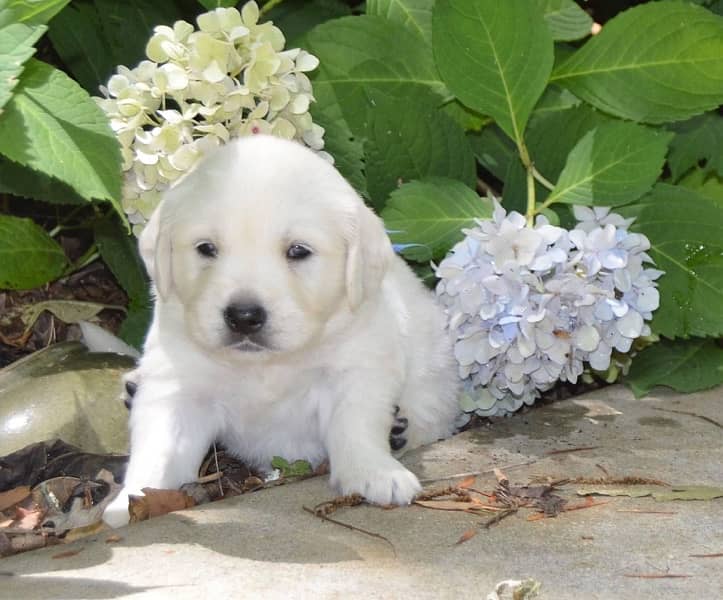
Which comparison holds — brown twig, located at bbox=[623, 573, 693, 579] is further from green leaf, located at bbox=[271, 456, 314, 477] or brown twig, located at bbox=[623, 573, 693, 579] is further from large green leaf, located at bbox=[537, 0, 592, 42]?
large green leaf, located at bbox=[537, 0, 592, 42]

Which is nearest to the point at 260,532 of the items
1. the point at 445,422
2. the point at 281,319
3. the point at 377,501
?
the point at 377,501

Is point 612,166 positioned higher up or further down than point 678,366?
higher up

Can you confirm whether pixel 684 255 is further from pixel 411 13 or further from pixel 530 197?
pixel 411 13

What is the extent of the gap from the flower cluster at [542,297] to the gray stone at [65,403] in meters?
1.31

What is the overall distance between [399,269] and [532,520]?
1452 millimetres

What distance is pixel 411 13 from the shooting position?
16.9 feet

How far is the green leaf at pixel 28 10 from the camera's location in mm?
3576

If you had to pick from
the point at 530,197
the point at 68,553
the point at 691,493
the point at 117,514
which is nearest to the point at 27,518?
the point at 117,514

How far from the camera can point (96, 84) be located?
5270mm

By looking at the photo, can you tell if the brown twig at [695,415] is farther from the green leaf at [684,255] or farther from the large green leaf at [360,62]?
the large green leaf at [360,62]

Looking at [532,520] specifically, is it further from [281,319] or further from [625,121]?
[625,121]

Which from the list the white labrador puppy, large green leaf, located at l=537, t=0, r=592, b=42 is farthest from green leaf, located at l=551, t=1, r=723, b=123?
the white labrador puppy

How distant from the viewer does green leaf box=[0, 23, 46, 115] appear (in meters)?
3.45

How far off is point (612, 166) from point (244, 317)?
1.72 m
